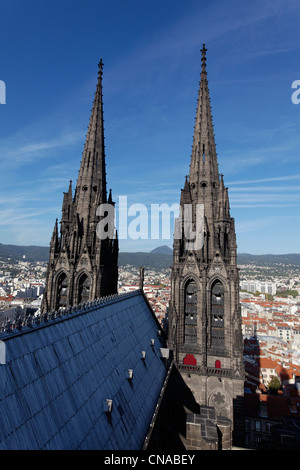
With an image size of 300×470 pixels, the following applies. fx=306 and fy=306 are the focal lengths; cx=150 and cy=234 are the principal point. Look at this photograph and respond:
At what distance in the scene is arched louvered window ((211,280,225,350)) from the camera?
28.3 m

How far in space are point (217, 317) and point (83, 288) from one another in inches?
521

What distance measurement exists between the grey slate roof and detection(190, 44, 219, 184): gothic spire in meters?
18.3

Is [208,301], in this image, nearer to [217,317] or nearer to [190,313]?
[217,317]

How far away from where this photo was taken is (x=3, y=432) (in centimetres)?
748

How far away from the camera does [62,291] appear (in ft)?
100

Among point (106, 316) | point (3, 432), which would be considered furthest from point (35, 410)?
point (106, 316)

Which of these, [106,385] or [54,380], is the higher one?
[54,380]

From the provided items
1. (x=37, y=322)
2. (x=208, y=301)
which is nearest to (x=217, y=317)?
(x=208, y=301)

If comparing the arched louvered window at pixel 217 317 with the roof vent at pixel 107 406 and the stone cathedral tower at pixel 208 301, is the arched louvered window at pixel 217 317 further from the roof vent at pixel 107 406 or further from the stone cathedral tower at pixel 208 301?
the roof vent at pixel 107 406

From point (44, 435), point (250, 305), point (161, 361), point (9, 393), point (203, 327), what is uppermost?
point (9, 393)

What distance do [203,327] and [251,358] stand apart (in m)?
52.8

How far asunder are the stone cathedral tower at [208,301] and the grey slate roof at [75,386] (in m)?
9.47

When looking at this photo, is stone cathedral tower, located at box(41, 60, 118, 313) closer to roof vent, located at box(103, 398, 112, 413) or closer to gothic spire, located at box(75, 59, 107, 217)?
gothic spire, located at box(75, 59, 107, 217)

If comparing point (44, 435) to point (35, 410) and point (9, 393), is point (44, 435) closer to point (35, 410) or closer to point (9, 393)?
point (35, 410)
